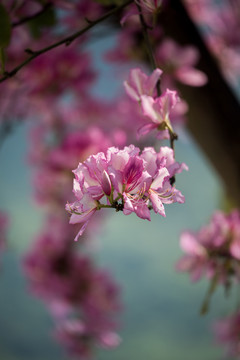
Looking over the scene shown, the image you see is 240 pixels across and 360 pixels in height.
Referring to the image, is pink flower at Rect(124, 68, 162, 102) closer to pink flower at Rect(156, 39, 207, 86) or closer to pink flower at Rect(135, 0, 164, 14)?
pink flower at Rect(135, 0, 164, 14)

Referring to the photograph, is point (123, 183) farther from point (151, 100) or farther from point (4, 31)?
point (4, 31)

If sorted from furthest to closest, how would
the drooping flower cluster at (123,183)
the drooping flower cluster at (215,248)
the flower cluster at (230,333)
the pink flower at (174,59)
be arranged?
the flower cluster at (230,333) → the pink flower at (174,59) → the drooping flower cluster at (215,248) → the drooping flower cluster at (123,183)

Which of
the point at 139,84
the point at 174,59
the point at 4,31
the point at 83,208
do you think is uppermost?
the point at 174,59

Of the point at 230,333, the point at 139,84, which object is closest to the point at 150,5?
the point at 139,84

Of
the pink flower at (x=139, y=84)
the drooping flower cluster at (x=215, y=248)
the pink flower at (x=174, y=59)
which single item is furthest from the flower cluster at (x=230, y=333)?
the pink flower at (x=139, y=84)

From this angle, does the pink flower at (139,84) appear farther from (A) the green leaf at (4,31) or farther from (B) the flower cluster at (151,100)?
(A) the green leaf at (4,31)

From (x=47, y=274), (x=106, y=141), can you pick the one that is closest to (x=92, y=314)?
(x=47, y=274)
